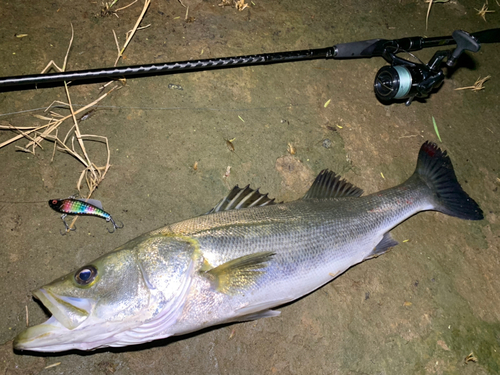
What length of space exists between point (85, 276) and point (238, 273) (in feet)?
3.27

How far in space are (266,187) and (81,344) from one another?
75.7 inches

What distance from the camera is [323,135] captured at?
3619 millimetres

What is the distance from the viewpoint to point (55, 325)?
2.14m

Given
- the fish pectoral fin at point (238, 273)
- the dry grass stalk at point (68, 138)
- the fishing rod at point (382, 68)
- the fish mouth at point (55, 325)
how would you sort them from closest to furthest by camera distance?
the fish mouth at point (55, 325) < the fish pectoral fin at point (238, 273) < the fishing rod at point (382, 68) < the dry grass stalk at point (68, 138)

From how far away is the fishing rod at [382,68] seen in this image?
2811 mm

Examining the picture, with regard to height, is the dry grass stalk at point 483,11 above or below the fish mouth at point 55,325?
above

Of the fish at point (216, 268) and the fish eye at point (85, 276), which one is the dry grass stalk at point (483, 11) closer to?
the fish at point (216, 268)

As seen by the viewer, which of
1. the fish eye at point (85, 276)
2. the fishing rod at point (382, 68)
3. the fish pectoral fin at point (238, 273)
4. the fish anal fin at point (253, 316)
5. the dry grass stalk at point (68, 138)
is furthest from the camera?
the dry grass stalk at point (68, 138)

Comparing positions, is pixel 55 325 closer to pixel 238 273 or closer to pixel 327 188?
pixel 238 273

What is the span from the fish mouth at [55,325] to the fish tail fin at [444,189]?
3.07 meters

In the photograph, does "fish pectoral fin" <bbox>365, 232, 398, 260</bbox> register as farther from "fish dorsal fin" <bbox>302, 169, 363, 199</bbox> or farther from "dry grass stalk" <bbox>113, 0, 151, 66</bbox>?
"dry grass stalk" <bbox>113, 0, 151, 66</bbox>

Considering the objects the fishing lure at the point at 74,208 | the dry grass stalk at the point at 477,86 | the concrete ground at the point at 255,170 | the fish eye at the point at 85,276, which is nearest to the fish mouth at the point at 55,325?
the fish eye at the point at 85,276

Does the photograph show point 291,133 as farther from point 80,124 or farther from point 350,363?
point 350,363

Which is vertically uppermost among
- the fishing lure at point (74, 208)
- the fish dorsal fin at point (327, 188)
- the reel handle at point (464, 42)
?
the reel handle at point (464, 42)
